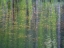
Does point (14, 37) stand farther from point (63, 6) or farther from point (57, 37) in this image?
point (63, 6)

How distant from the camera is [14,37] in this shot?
2.75m

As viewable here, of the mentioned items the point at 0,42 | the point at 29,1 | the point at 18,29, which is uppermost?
the point at 29,1

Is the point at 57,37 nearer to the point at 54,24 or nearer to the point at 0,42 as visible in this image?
the point at 54,24

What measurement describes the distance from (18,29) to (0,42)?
30 centimetres

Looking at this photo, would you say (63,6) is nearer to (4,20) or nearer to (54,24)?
(54,24)

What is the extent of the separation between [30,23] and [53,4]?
396 mm

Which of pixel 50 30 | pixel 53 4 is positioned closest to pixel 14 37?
pixel 50 30

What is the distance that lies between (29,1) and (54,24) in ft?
1.49

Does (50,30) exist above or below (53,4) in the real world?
below

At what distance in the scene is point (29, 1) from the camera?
273 cm

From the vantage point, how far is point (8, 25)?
8.98 feet

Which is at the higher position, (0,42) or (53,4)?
(53,4)

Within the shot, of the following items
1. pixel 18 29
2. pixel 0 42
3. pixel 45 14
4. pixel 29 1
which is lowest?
pixel 0 42

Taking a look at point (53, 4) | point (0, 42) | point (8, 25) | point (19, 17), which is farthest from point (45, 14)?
point (0, 42)
